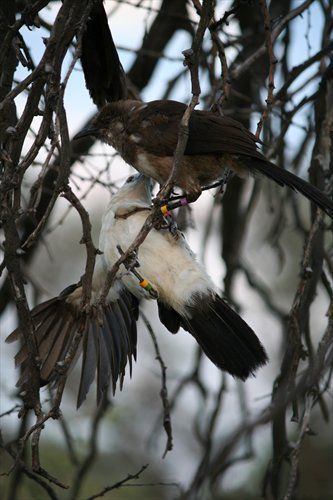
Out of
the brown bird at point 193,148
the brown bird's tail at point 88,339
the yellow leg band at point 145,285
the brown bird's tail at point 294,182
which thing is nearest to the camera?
the brown bird's tail at point 294,182

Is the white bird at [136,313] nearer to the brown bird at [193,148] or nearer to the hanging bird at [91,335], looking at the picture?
the hanging bird at [91,335]

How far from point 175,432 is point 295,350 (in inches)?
130

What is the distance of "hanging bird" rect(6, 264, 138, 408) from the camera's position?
11.8ft

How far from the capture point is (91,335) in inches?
147

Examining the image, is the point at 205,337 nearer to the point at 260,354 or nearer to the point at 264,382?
the point at 260,354

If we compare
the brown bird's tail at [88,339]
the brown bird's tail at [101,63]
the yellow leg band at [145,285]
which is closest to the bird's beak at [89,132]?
the brown bird's tail at [101,63]

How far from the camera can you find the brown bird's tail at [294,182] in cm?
296

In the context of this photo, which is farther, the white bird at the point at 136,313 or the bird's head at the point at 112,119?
the bird's head at the point at 112,119

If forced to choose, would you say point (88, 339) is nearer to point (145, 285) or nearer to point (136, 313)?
point (136, 313)

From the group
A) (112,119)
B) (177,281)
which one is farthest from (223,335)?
(112,119)

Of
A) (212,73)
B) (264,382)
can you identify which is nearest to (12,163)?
(212,73)

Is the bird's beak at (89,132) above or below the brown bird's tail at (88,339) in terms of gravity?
above

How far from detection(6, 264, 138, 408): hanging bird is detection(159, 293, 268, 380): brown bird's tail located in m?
0.27

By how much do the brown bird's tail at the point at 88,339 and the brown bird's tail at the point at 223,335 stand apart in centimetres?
27
